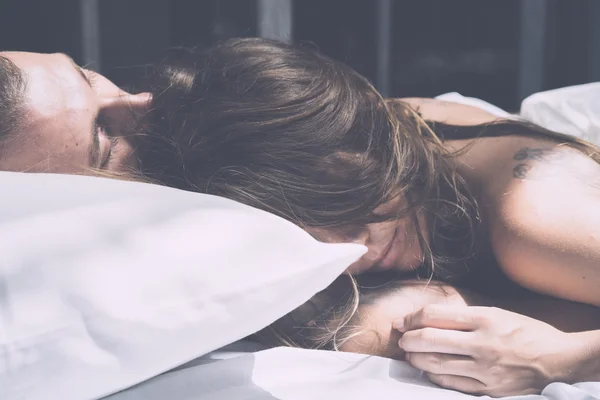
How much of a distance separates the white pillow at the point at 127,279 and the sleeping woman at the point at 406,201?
0.63 feet

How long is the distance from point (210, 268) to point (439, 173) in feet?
1.76

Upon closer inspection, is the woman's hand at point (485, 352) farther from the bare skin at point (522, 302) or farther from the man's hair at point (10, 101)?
the man's hair at point (10, 101)

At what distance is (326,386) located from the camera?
26.9 inches

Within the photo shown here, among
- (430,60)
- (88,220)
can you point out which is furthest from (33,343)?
(430,60)

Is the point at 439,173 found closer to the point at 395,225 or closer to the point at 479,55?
the point at 395,225

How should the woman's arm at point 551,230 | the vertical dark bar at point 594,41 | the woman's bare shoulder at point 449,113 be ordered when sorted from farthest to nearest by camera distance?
the vertical dark bar at point 594,41, the woman's bare shoulder at point 449,113, the woman's arm at point 551,230

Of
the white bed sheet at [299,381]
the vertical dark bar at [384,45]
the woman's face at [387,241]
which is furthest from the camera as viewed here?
the vertical dark bar at [384,45]

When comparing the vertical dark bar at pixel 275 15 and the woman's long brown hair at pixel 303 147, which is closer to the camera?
the woman's long brown hair at pixel 303 147

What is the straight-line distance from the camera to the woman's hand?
71cm

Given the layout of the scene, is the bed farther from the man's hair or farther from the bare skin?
the man's hair

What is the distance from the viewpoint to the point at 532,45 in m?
2.95

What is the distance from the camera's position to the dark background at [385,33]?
107 inches

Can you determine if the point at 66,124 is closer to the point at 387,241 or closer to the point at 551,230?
the point at 387,241

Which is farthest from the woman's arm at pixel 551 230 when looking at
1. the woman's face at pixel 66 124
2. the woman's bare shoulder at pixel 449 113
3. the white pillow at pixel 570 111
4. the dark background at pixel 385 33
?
the dark background at pixel 385 33
